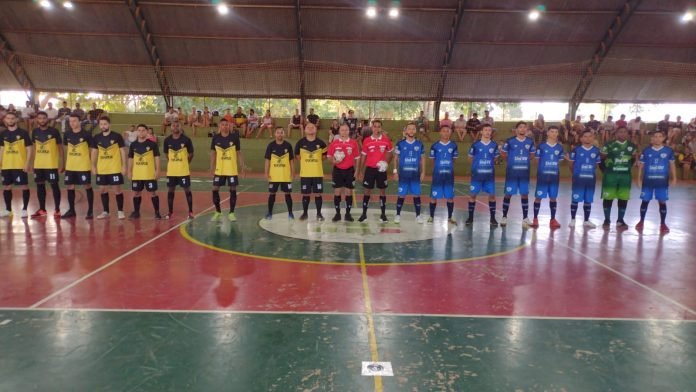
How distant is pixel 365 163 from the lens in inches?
420

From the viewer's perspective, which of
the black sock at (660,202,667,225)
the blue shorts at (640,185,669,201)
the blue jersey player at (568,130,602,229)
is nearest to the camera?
the black sock at (660,202,667,225)

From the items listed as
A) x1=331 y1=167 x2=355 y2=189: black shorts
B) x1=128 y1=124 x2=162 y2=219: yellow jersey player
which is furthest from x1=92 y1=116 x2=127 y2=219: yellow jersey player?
x1=331 y1=167 x2=355 y2=189: black shorts

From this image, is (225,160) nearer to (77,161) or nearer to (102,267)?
(77,161)

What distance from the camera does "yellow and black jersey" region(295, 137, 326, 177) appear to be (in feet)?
34.1

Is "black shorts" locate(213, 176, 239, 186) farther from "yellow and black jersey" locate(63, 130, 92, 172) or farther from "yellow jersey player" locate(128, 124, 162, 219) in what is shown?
"yellow and black jersey" locate(63, 130, 92, 172)

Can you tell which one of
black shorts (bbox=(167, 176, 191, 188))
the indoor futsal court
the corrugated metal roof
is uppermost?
the corrugated metal roof

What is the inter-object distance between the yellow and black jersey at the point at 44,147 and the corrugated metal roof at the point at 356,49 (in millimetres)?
14211

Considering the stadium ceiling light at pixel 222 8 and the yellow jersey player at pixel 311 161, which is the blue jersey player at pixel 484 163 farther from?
the stadium ceiling light at pixel 222 8

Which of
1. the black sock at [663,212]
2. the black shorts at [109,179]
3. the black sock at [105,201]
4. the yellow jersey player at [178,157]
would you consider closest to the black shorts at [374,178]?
the yellow jersey player at [178,157]

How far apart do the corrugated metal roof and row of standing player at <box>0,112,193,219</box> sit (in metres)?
14.3

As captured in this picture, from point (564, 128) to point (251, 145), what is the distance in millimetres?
16392

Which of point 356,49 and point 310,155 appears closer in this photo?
point 310,155

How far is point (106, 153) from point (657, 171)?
40.1 ft

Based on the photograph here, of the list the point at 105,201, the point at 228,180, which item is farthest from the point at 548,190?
the point at 105,201
